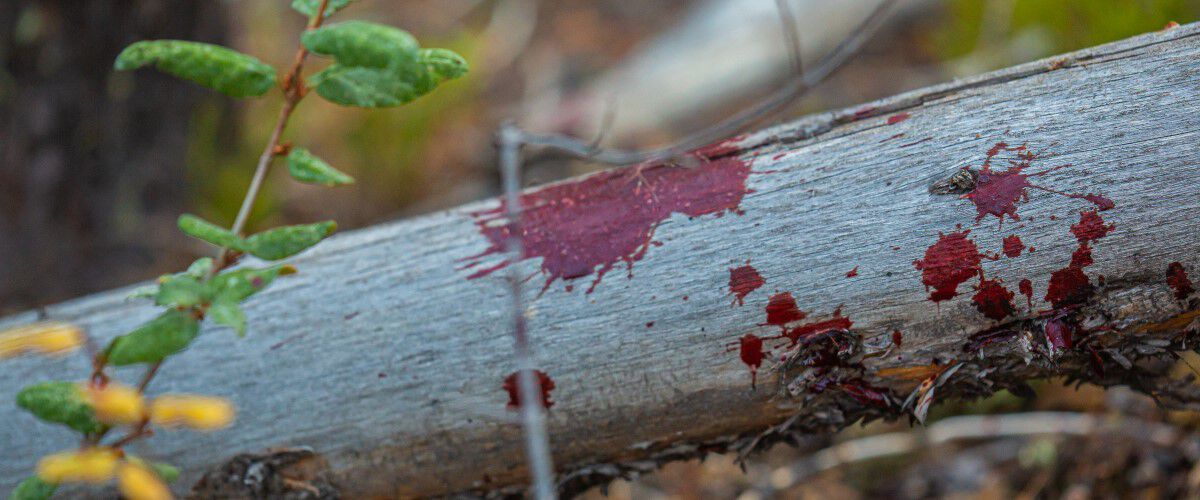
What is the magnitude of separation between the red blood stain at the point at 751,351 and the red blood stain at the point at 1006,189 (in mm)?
338

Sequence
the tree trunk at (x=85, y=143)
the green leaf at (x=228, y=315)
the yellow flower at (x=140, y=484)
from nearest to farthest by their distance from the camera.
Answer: the yellow flower at (x=140, y=484) < the green leaf at (x=228, y=315) < the tree trunk at (x=85, y=143)

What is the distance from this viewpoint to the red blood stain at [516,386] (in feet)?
3.98

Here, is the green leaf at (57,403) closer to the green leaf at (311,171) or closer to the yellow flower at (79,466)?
the yellow flower at (79,466)

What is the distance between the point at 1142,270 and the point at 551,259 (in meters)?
0.80

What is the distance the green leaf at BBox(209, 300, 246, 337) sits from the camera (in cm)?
88

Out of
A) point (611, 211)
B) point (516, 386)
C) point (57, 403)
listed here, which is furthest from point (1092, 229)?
point (57, 403)

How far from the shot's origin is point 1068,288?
1.09 metres

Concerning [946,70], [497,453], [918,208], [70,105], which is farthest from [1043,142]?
[70,105]

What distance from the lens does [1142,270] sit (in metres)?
1.08

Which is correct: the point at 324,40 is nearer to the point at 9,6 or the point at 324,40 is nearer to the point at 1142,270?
the point at 1142,270

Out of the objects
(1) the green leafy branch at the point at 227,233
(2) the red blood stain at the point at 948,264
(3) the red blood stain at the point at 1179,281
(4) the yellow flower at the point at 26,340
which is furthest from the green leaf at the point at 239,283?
(3) the red blood stain at the point at 1179,281

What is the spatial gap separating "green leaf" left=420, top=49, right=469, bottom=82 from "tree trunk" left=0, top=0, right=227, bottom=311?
6.18ft

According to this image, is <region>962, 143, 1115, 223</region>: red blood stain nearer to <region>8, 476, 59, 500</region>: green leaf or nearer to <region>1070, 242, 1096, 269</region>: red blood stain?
<region>1070, 242, 1096, 269</region>: red blood stain

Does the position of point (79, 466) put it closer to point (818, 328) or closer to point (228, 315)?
point (228, 315)
